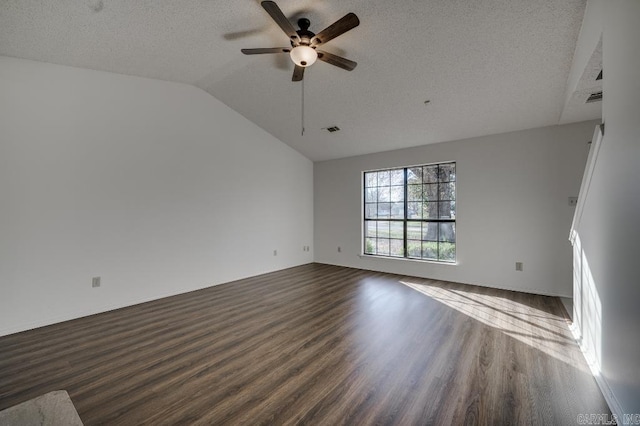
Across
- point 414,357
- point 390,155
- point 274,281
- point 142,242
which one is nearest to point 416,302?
point 414,357

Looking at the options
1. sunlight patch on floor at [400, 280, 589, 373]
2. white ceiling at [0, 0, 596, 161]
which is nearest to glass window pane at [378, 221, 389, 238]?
sunlight patch on floor at [400, 280, 589, 373]

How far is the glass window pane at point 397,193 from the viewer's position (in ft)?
17.6

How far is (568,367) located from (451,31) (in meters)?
3.08

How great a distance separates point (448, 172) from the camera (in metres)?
4.80

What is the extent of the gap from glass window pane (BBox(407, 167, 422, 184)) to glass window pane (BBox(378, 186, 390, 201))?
0.49 metres

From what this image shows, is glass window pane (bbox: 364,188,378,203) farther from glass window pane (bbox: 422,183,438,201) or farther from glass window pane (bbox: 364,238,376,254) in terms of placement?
glass window pane (bbox: 422,183,438,201)

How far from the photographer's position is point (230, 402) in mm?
1719

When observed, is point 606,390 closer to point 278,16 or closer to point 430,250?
point 430,250

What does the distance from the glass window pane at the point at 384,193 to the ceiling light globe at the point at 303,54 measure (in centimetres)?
353

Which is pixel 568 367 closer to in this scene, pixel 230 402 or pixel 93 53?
pixel 230 402

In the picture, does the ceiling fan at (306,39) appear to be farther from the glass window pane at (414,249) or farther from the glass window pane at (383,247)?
the glass window pane at (383,247)

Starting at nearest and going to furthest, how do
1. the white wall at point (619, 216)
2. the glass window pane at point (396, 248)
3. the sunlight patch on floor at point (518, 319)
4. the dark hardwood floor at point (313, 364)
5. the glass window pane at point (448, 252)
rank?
the white wall at point (619, 216) < the dark hardwood floor at point (313, 364) < the sunlight patch on floor at point (518, 319) < the glass window pane at point (448, 252) < the glass window pane at point (396, 248)

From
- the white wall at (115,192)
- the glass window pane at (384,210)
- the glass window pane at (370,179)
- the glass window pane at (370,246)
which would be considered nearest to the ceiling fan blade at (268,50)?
the white wall at (115,192)

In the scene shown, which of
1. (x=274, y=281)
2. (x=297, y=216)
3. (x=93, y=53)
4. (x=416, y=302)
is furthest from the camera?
(x=297, y=216)
